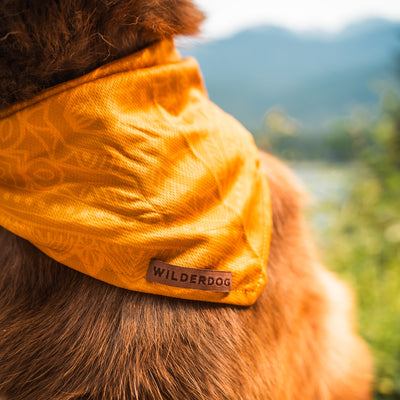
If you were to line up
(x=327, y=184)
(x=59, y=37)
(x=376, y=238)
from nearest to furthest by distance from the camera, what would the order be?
(x=59, y=37) → (x=376, y=238) → (x=327, y=184)

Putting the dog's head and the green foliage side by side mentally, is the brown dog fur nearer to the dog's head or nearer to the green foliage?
the dog's head

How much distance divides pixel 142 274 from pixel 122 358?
95mm

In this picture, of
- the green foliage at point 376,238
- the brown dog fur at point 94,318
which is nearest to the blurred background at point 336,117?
the green foliage at point 376,238

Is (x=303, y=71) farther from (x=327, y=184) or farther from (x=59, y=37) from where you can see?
(x=59, y=37)

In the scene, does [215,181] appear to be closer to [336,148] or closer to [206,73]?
[206,73]

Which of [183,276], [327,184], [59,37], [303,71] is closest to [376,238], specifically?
[327,184]

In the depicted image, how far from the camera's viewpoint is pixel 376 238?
1.53 m

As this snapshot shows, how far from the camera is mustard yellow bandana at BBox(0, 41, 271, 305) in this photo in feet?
1.47

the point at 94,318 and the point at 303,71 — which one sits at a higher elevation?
the point at 94,318

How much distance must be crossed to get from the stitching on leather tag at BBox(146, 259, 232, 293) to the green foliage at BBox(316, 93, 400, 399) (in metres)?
0.81

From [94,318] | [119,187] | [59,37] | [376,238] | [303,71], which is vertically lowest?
[376,238]

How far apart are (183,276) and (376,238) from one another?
1259mm

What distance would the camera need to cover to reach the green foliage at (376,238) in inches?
44.9

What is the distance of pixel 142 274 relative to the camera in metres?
0.46
